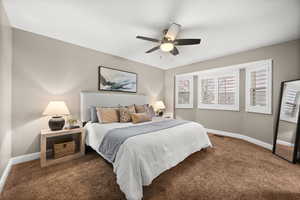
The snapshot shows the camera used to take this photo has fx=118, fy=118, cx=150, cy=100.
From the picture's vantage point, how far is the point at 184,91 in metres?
4.79

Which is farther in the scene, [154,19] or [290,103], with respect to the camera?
[290,103]

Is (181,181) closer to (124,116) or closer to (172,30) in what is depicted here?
(124,116)

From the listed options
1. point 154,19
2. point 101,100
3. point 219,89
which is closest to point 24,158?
point 101,100

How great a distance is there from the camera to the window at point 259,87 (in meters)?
2.95

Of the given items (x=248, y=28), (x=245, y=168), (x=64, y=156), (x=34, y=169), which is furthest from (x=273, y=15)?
(x=34, y=169)

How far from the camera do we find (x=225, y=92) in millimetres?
3859

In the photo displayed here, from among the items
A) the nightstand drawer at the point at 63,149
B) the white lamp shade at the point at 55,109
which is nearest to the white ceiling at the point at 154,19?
the white lamp shade at the point at 55,109

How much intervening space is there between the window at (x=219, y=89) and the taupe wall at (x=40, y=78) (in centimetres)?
361

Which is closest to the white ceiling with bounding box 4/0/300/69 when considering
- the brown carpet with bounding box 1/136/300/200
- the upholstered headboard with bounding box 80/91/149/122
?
the upholstered headboard with bounding box 80/91/149/122

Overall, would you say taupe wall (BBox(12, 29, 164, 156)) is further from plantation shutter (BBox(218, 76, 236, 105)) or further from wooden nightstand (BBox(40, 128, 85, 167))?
plantation shutter (BBox(218, 76, 236, 105))

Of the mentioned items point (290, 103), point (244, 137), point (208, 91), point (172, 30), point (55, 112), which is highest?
point (172, 30)

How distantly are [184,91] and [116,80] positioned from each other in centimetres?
271

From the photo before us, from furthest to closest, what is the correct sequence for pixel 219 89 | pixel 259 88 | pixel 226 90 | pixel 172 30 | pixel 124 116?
pixel 219 89 < pixel 226 90 < pixel 259 88 < pixel 124 116 < pixel 172 30

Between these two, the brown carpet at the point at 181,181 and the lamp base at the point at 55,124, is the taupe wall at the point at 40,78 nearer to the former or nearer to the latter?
the lamp base at the point at 55,124
